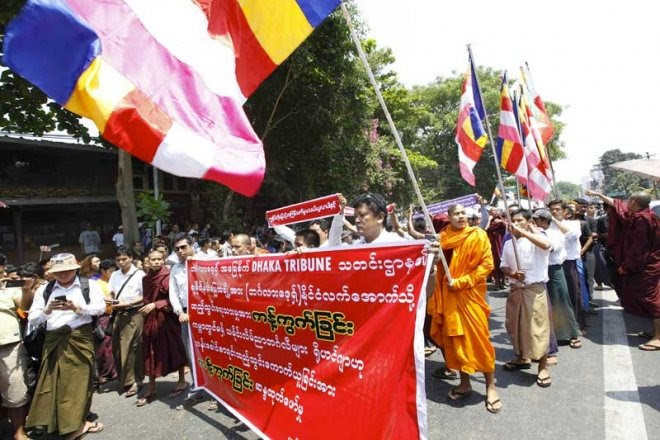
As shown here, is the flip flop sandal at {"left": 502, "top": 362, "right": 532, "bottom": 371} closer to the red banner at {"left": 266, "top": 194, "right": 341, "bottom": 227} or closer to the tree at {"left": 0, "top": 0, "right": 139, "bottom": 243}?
the red banner at {"left": 266, "top": 194, "right": 341, "bottom": 227}

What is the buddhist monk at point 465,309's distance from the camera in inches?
138

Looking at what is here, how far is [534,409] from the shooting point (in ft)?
11.2

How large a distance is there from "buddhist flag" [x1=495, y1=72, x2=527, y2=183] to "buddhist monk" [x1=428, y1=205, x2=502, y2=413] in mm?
1972

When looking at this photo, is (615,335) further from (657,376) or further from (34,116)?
(34,116)

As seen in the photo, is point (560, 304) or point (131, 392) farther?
point (560, 304)

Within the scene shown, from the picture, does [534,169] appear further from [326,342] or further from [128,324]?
[128,324]

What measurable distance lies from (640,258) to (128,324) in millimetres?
6212

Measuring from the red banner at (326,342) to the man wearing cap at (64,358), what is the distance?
1215 mm

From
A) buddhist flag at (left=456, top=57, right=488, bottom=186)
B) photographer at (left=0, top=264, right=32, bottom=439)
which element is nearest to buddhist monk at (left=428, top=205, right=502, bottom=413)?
buddhist flag at (left=456, top=57, right=488, bottom=186)

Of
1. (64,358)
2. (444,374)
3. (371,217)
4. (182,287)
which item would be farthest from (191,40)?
(444,374)

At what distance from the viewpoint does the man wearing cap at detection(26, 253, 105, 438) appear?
11.6 feet

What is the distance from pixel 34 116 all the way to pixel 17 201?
5088 millimetres

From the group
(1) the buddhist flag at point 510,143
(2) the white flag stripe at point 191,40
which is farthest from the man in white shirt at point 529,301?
(2) the white flag stripe at point 191,40

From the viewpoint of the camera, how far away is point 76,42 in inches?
81.8
